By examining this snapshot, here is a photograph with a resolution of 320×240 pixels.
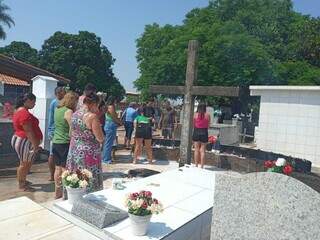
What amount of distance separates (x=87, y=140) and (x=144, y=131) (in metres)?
4.51

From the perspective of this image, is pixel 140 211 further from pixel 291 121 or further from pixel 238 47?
pixel 238 47

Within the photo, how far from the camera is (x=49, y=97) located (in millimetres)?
9711

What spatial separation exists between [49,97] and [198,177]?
4.75 metres

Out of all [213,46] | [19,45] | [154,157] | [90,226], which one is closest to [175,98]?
[213,46]

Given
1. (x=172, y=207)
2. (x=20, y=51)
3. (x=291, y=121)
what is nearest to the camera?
(x=172, y=207)

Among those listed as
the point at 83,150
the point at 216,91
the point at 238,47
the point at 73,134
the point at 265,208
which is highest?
the point at 238,47

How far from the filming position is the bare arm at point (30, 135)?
21.3ft

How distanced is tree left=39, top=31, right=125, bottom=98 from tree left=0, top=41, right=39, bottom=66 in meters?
5.11

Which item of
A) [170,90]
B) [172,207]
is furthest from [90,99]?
[170,90]

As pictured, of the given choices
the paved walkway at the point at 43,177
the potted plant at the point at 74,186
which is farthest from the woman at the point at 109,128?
the potted plant at the point at 74,186

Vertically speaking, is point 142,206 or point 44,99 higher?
point 44,99

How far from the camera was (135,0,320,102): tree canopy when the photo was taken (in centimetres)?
2733

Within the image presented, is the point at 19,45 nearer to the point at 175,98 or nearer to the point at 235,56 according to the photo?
the point at 175,98

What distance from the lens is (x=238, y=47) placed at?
27.5 m
